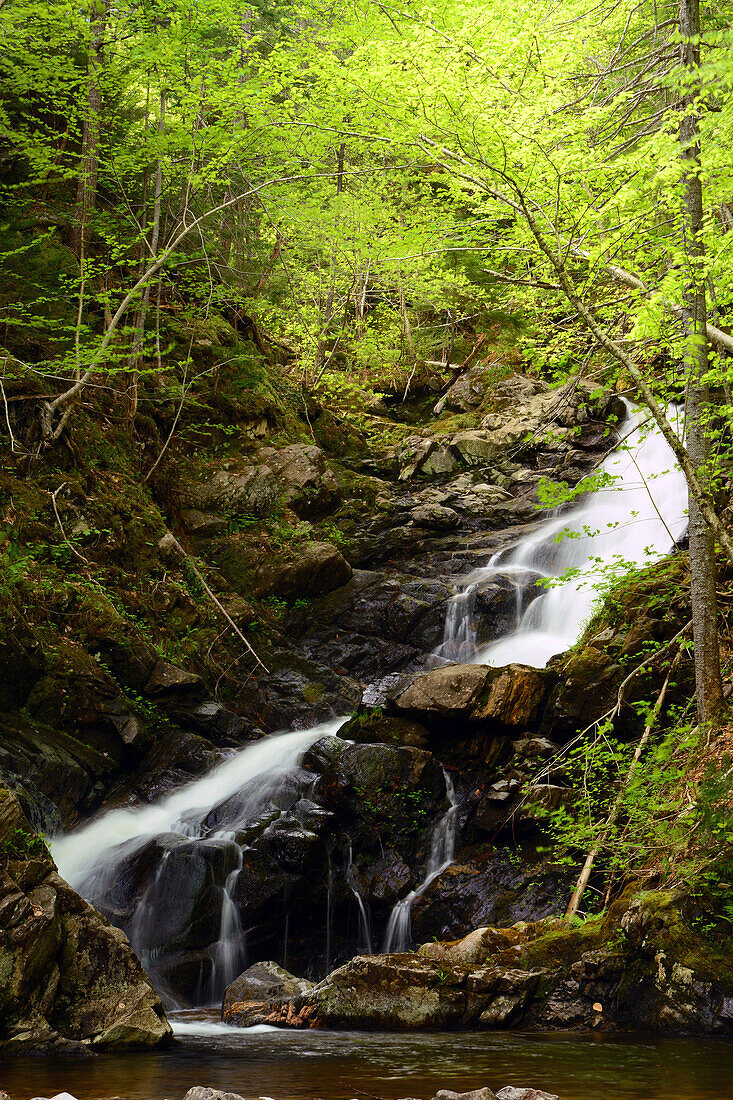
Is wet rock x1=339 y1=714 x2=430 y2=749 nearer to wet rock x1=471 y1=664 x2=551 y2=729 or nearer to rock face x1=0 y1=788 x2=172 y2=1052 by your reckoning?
wet rock x1=471 y1=664 x2=551 y2=729

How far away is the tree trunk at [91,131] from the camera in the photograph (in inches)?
486

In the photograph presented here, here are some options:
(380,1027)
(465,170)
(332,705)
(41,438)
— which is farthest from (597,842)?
(41,438)

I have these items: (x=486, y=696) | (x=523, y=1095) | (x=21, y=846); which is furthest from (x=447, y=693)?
(x=523, y=1095)

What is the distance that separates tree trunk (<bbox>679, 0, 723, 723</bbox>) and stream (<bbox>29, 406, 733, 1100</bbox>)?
507mm

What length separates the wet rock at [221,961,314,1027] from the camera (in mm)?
7039

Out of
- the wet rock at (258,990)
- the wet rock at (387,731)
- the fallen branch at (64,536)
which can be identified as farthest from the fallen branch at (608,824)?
the fallen branch at (64,536)

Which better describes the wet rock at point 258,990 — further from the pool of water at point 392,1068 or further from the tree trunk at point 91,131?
the tree trunk at point 91,131

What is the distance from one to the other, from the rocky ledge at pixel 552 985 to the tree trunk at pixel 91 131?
10.2 metres

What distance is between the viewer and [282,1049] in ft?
19.2

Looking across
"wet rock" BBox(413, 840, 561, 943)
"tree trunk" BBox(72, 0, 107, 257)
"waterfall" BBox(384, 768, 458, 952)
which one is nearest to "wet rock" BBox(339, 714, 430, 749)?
"waterfall" BBox(384, 768, 458, 952)

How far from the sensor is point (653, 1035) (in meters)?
5.86

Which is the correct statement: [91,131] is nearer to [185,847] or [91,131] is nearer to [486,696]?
[486,696]

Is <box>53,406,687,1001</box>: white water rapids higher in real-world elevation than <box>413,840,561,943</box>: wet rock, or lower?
higher

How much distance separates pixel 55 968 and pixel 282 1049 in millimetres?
1772
